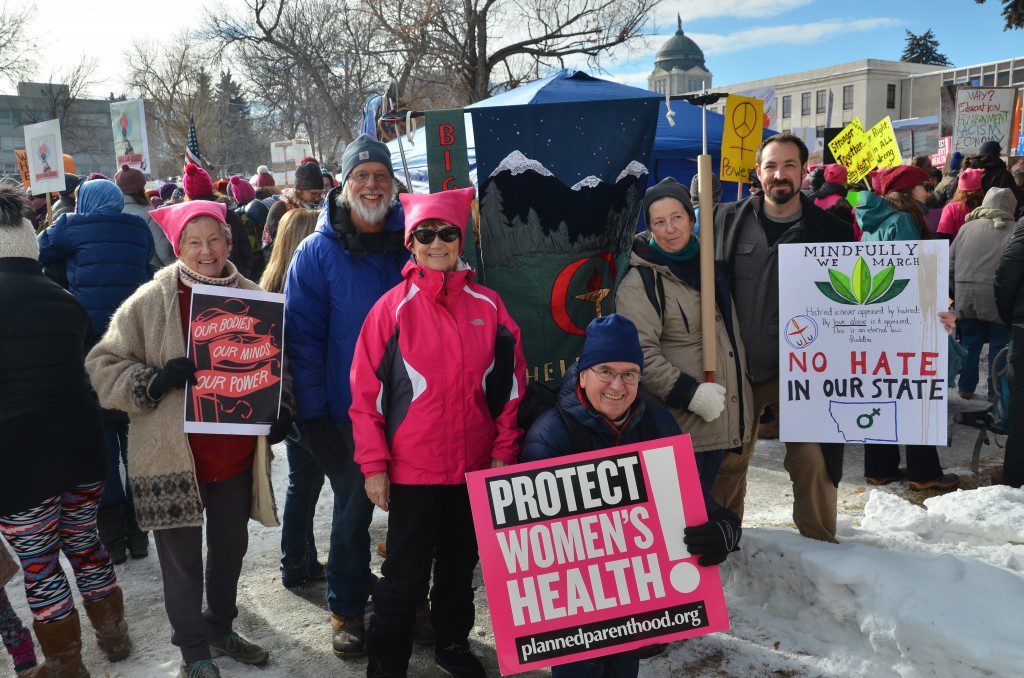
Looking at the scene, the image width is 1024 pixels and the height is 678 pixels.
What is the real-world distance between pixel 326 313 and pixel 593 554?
1626mm

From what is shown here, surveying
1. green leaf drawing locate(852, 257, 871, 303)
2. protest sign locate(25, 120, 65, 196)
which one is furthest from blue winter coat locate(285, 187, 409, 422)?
protest sign locate(25, 120, 65, 196)

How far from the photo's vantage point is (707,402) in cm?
324

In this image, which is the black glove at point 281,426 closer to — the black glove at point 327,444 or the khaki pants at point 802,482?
the black glove at point 327,444

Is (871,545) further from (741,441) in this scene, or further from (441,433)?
(441,433)

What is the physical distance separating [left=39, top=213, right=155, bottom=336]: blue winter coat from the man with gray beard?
186 centimetres

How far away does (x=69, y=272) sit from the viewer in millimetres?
4523

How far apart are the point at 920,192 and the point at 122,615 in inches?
254

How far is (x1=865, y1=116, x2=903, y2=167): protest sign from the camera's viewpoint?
694 cm

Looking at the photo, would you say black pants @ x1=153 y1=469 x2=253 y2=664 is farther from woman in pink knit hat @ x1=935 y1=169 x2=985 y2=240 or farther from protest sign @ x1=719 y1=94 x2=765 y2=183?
woman in pink knit hat @ x1=935 y1=169 x2=985 y2=240

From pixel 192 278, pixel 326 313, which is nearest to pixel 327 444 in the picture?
pixel 326 313

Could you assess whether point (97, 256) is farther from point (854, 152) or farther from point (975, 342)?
point (975, 342)

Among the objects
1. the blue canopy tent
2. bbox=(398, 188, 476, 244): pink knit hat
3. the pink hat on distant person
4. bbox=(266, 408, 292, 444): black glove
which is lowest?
bbox=(266, 408, 292, 444): black glove

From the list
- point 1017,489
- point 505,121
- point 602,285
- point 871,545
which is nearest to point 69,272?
point 505,121

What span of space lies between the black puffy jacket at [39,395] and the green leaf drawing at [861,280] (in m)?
3.55
